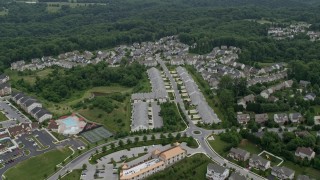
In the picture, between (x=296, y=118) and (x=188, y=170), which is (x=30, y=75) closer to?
(x=188, y=170)

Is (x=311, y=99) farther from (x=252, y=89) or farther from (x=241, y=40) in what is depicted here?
(x=241, y=40)

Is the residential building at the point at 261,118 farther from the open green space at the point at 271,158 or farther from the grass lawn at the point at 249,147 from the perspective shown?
the open green space at the point at 271,158

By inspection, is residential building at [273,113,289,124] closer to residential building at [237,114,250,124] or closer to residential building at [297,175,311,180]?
residential building at [237,114,250,124]

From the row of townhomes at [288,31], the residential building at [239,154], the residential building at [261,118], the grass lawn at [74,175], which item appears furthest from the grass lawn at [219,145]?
the row of townhomes at [288,31]

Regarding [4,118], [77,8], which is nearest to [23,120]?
[4,118]

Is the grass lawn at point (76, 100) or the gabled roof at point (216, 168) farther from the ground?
the gabled roof at point (216, 168)

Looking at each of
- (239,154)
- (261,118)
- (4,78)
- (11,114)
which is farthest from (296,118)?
(4,78)
